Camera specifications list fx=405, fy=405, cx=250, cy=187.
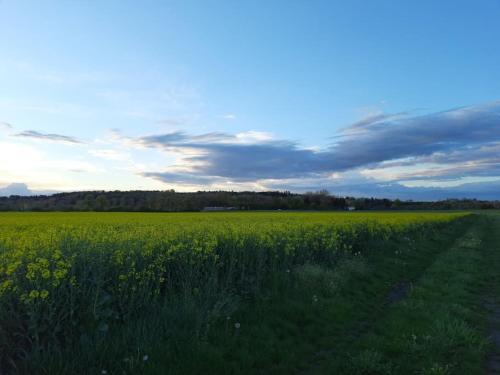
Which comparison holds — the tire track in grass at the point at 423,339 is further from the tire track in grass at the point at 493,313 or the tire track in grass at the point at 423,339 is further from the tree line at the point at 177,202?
the tree line at the point at 177,202

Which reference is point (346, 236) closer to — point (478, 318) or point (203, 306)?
→ point (478, 318)

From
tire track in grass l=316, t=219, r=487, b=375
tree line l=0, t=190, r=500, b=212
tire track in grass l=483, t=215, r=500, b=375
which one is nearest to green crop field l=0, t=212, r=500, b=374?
tire track in grass l=316, t=219, r=487, b=375

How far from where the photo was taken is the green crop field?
5.54 metres

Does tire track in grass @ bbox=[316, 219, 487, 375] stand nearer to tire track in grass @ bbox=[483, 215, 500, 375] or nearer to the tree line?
tire track in grass @ bbox=[483, 215, 500, 375]

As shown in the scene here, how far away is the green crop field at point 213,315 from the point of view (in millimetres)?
5543

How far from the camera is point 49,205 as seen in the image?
74312 mm

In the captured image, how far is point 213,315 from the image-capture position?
24.0 feet

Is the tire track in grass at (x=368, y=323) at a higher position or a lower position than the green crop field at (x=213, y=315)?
lower

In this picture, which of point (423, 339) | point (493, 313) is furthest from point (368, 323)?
point (493, 313)

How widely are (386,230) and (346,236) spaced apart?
587 centimetres

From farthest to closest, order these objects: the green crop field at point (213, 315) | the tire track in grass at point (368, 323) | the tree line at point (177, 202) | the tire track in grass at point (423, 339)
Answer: the tree line at point (177, 202) < the tire track in grass at point (368, 323) < the tire track in grass at point (423, 339) < the green crop field at point (213, 315)

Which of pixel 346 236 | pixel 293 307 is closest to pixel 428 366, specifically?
pixel 293 307

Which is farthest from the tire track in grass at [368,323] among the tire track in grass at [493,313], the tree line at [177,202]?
the tree line at [177,202]

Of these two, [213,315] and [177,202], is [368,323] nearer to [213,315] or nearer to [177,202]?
[213,315]
